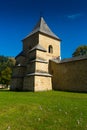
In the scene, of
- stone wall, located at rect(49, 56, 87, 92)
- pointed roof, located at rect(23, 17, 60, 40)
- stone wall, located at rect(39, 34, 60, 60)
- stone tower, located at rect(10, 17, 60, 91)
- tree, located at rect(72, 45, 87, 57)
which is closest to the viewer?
stone wall, located at rect(49, 56, 87, 92)

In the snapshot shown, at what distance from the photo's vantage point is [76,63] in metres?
20.8

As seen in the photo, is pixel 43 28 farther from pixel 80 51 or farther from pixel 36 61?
pixel 80 51

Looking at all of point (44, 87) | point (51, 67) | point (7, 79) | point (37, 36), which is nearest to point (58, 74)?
point (51, 67)

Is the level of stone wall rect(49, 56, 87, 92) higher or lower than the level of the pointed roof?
lower

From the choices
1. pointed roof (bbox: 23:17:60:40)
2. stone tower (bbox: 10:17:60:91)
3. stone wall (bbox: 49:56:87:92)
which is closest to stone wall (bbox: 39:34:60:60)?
stone tower (bbox: 10:17:60:91)

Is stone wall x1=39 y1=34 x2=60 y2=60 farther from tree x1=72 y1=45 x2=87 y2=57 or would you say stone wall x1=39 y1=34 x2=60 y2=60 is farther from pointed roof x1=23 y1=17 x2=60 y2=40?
tree x1=72 y1=45 x2=87 y2=57

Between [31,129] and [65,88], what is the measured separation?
17809mm

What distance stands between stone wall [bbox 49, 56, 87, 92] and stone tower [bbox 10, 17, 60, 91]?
155 cm

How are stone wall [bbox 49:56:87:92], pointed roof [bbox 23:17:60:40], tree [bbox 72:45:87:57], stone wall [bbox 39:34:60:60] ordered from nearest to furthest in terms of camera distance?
stone wall [bbox 49:56:87:92]
stone wall [bbox 39:34:60:60]
pointed roof [bbox 23:17:60:40]
tree [bbox 72:45:87:57]

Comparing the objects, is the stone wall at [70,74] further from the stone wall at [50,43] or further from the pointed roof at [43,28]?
the pointed roof at [43,28]

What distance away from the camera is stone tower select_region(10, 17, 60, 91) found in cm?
2055

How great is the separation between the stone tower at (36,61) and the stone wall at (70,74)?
5.08 feet

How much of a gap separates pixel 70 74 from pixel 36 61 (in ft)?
16.6

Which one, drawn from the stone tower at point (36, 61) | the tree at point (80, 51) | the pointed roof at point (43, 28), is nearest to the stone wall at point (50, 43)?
the stone tower at point (36, 61)
